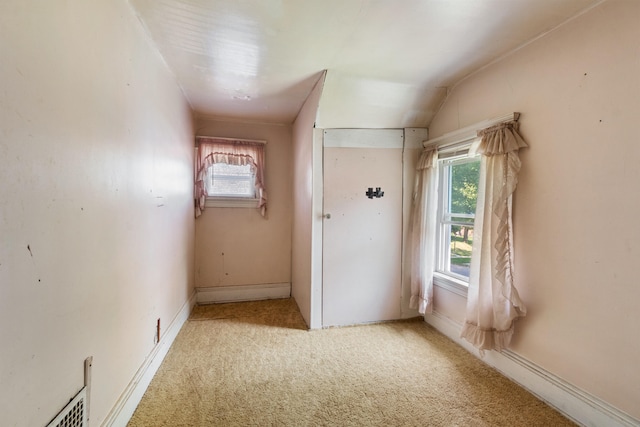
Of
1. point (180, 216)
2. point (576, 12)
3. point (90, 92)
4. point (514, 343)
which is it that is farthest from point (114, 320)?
point (576, 12)

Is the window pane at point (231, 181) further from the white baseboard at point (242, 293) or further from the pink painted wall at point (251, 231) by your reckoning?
the white baseboard at point (242, 293)

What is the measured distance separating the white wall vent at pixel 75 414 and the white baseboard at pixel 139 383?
0.79ft

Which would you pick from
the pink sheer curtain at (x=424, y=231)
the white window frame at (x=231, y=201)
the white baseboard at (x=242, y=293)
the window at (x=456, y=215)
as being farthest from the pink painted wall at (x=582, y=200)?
the white window frame at (x=231, y=201)

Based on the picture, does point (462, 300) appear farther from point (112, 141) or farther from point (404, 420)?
point (112, 141)

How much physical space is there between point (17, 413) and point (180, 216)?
77.4 inches

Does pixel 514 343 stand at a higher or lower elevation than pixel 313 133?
lower

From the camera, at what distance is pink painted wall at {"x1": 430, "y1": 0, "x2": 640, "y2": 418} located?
137 cm

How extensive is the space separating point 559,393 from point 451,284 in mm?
1001

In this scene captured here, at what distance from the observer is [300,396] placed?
1.74 meters

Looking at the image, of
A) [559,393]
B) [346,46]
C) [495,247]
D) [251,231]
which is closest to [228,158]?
[251,231]

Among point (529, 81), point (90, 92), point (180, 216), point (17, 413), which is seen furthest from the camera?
point (180, 216)

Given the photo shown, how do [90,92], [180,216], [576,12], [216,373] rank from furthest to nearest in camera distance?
[180,216], [216,373], [576,12], [90,92]

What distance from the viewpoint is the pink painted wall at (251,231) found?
345cm

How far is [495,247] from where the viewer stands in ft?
6.31
